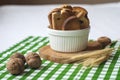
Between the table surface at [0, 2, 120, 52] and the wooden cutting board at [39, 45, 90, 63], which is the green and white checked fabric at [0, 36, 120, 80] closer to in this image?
the wooden cutting board at [39, 45, 90, 63]

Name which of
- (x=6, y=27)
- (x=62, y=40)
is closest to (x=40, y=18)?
(x=6, y=27)

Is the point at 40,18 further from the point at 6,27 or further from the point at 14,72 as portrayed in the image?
the point at 14,72

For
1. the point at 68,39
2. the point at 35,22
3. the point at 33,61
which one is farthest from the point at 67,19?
the point at 35,22

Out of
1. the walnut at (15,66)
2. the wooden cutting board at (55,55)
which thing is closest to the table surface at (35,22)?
the wooden cutting board at (55,55)

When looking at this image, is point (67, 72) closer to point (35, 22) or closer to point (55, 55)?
point (55, 55)

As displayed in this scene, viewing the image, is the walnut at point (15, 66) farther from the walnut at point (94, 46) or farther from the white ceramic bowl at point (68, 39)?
the walnut at point (94, 46)

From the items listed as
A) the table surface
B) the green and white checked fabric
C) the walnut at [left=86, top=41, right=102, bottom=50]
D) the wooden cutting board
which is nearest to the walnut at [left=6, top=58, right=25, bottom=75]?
the green and white checked fabric
